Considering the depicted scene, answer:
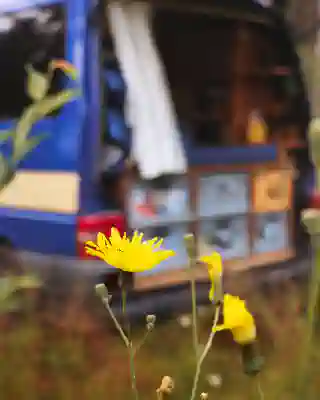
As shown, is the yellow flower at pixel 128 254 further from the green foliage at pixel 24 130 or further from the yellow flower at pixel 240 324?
the green foliage at pixel 24 130

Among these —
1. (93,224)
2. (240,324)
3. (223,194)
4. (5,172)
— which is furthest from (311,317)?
(223,194)

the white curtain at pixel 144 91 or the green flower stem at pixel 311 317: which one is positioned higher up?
the white curtain at pixel 144 91

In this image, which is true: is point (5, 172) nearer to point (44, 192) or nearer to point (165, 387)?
point (165, 387)

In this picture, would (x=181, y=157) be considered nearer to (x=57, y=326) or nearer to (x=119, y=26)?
(x=119, y=26)

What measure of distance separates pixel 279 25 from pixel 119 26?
41 centimetres

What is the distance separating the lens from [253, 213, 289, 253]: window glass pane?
4.60 ft

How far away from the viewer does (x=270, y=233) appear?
1427mm

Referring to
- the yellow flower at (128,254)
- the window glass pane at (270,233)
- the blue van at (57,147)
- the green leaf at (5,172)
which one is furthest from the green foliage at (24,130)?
the window glass pane at (270,233)

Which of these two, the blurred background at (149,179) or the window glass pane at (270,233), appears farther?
the window glass pane at (270,233)

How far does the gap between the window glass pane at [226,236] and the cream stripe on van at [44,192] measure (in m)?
0.28

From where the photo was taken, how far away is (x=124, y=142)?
3.86 feet

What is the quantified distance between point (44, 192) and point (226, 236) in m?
0.39

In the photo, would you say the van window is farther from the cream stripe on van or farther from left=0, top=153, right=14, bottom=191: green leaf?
left=0, top=153, right=14, bottom=191: green leaf

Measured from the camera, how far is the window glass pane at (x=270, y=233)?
4.60 ft
